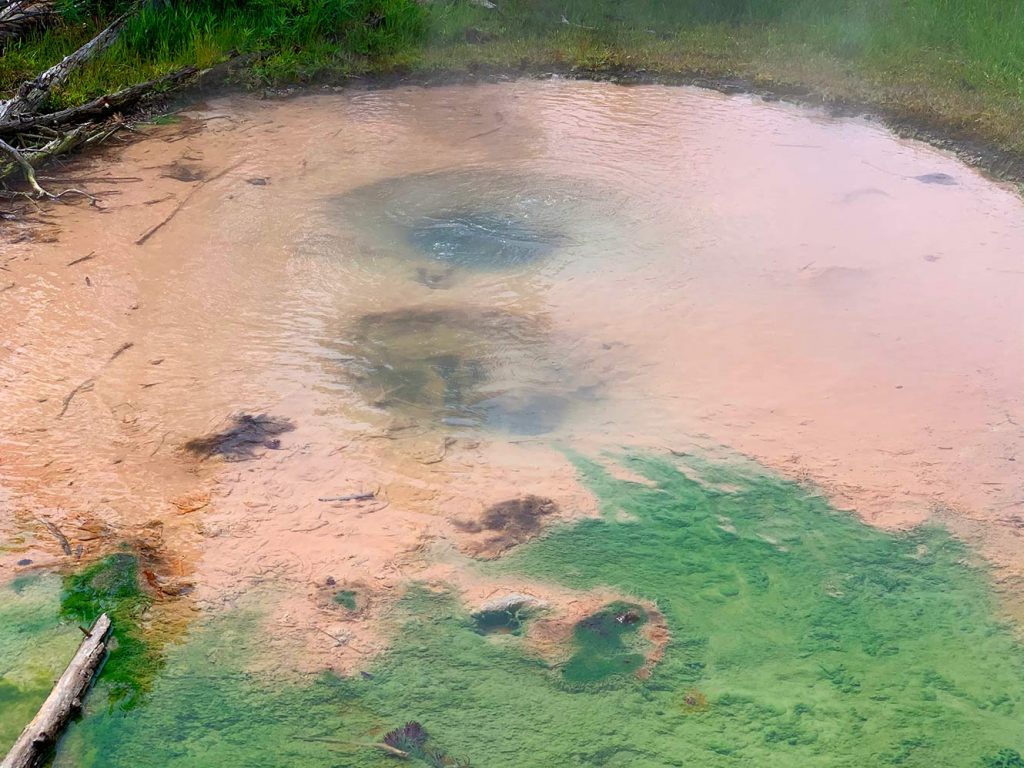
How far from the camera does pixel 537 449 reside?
3.88m

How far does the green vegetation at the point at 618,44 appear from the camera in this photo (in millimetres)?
7637

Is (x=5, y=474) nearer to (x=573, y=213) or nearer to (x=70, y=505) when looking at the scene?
(x=70, y=505)

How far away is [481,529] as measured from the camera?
3498 millimetres

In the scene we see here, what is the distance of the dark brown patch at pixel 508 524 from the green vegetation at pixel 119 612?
1.06 m

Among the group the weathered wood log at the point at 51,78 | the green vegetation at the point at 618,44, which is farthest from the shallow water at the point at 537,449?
the green vegetation at the point at 618,44

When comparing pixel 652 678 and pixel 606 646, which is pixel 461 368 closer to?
pixel 606 646

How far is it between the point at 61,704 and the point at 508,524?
1473 millimetres

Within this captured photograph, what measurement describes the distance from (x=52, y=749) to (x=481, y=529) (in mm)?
1445

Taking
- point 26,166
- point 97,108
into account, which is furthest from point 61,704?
point 97,108

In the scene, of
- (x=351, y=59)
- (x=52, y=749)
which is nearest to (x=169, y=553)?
(x=52, y=749)

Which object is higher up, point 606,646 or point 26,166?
point 26,166

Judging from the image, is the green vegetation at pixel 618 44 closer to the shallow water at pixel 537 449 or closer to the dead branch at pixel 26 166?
the dead branch at pixel 26 166

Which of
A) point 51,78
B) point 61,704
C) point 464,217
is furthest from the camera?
point 51,78

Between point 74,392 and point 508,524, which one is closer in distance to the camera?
point 508,524
